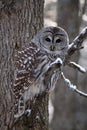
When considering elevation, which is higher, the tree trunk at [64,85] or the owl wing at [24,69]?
the tree trunk at [64,85]

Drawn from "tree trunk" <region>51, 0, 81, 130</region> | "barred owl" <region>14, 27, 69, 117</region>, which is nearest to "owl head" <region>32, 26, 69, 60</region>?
"barred owl" <region>14, 27, 69, 117</region>

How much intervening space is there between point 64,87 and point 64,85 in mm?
47

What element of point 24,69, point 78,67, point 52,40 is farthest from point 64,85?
point 24,69

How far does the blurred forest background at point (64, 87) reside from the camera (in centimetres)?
927

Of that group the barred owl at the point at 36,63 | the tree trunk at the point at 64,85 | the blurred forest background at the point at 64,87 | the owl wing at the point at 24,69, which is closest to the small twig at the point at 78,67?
the barred owl at the point at 36,63

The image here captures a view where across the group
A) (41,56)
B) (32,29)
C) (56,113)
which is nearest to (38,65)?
(41,56)

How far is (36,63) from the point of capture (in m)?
4.20

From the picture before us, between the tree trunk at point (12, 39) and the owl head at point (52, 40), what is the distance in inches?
5.0

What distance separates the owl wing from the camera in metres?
4.07

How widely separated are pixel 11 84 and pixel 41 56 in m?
0.38

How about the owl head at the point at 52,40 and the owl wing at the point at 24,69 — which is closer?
the owl wing at the point at 24,69

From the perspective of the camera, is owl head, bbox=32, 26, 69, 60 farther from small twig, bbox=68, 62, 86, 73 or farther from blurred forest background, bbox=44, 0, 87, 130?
blurred forest background, bbox=44, 0, 87, 130

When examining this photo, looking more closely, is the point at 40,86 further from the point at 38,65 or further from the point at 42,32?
the point at 42,32

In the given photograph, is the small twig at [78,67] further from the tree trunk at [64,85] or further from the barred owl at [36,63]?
the tree trunk at [64,85]
